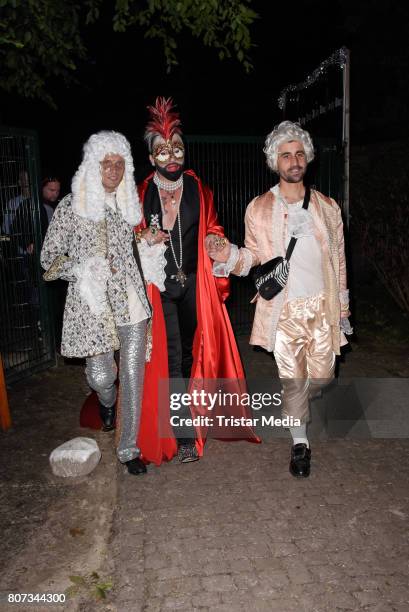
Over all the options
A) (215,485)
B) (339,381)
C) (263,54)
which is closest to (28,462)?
(215,485)

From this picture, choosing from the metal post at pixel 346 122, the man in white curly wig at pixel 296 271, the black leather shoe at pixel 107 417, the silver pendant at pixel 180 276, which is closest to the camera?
the man in white curly wig at pixel 296 271

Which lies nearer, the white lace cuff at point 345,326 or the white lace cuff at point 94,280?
the white lace cuff at point 94,280

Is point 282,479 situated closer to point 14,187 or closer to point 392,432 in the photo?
point 392,432

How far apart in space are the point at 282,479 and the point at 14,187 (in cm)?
379

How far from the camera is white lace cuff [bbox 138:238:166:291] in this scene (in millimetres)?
3885

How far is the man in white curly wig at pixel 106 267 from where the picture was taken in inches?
143

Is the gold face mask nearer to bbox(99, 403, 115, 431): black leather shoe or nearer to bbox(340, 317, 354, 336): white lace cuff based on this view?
bbox(340, 317, 354, 336): white lace cuff

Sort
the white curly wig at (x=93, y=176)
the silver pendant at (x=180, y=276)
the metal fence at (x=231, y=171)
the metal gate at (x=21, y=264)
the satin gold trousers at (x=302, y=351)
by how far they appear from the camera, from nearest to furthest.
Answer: the white curly wig at (x=93, y=176) < the satin gold trousers at (x=302, y=351) < the silver pendant at (x=180, y=276) < the metal gate at (x=21, y=264) < the metal fence at (x=231, y=171)

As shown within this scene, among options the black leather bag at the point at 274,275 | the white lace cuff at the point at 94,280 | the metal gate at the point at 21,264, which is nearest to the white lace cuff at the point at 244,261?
the black leather bag at the point at 274,275

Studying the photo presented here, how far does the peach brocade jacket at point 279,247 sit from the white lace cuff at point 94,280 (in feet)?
2.67

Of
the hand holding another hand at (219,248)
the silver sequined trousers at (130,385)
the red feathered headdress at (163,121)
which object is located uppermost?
the red feathered headdress at (163,121)

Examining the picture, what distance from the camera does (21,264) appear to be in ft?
20.0

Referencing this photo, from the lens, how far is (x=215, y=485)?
12.3 ft

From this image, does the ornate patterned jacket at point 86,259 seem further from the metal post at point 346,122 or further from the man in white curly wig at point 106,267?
the metal post at point 346,122
